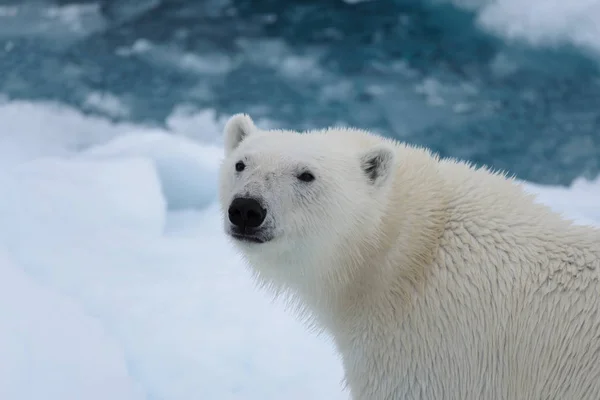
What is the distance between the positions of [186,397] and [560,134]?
19.9ft

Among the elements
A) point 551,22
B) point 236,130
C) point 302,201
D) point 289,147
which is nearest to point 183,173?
point 236,130

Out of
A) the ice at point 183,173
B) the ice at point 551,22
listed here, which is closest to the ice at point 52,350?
the ice at point 183,173

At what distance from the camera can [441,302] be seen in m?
2.53

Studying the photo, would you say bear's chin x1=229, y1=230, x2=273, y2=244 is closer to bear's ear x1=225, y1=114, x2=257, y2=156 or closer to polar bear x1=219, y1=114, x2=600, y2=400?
polar bear x1=219, y1=114, x2=600, y2=400

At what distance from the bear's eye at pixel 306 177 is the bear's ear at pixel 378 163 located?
0.22 metres

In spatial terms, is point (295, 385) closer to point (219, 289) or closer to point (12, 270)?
point (219, 289)

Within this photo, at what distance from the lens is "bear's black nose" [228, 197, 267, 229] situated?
93.3 inches

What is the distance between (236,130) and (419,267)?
0.92 metres

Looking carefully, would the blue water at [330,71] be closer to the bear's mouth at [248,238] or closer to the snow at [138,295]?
the snow at [138,295]

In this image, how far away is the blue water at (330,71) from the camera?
27.6 ft

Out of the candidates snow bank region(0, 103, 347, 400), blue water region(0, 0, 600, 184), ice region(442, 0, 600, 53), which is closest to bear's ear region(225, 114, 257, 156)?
snow bank region(0, 103, 347, 400)

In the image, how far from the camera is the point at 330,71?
9539 millimetres

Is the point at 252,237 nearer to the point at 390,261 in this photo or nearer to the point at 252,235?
the point at 252,235

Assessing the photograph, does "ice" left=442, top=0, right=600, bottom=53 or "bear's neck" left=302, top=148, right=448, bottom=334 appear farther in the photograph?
"ice" left=442, top=0, right=600, bottom=53
